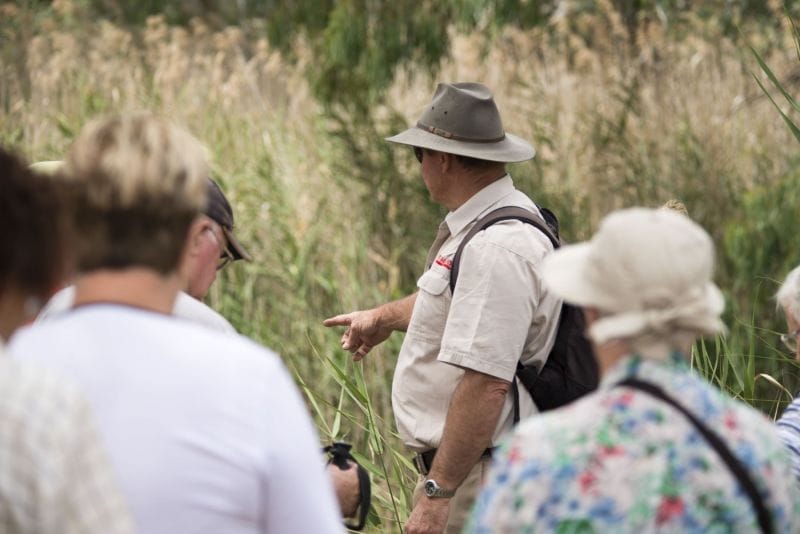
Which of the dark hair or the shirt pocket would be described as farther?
the shirt pocket

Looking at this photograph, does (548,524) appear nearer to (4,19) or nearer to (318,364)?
(318,364)

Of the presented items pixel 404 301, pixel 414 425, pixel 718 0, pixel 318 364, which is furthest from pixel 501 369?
pixel 718 0

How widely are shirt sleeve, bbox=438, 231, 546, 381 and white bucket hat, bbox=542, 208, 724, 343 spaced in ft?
4.57

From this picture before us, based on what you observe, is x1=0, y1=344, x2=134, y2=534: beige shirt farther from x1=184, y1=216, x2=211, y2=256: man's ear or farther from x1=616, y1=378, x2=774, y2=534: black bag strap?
x1=616, y1=378, x2=774, y2=534: black bag strap

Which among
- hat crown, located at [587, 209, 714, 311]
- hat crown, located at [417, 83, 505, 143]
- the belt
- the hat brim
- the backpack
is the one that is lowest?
the belt

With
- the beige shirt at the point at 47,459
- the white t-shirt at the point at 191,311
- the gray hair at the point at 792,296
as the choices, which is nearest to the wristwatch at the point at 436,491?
the white t-shirt at the point at 191,311

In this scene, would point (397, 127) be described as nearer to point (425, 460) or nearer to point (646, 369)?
point (425, 460)

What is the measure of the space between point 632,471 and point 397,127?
620 centimetres

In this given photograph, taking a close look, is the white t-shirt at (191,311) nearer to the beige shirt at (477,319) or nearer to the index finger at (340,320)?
the beige shirt at (477,319)

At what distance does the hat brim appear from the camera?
157 inches

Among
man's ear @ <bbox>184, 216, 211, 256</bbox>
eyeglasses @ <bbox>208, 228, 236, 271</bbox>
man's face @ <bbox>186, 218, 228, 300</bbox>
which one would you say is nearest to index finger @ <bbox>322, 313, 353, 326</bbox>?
eyeglasses @ <bbox>208, 228, 236, 271</bbox>

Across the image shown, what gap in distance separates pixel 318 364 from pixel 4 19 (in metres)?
4.93

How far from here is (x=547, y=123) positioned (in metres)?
8.62

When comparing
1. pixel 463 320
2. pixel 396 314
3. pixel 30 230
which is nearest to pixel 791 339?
pixel 463 320
